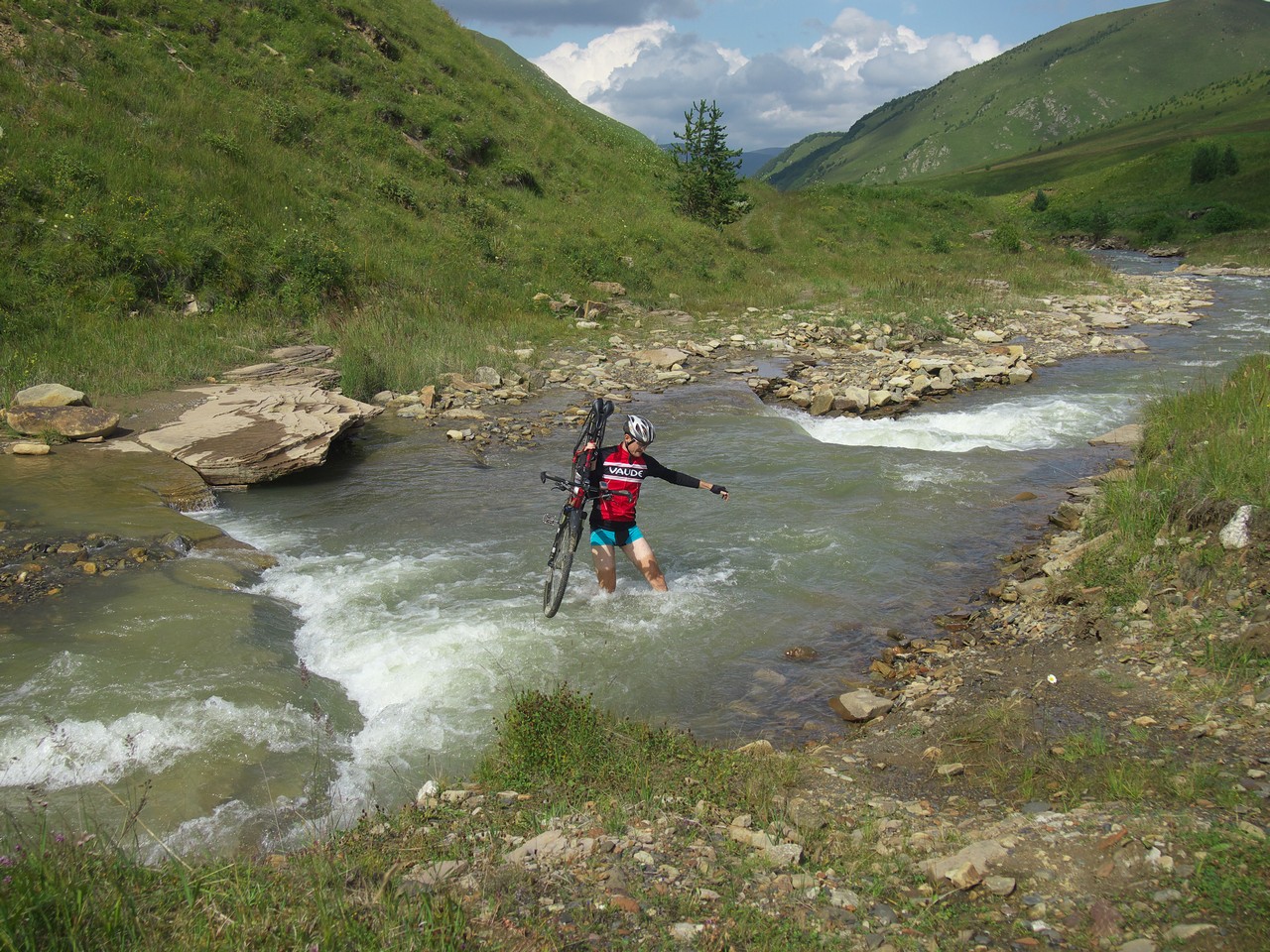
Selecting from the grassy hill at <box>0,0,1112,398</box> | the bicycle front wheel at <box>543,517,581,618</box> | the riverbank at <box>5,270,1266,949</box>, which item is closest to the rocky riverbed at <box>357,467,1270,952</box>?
the riverbank at <box>5,270,1266,949</box>

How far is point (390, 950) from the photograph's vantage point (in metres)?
3.23

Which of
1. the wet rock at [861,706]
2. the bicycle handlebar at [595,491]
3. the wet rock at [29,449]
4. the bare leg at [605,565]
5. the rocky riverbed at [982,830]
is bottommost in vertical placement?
the wet rock at [861,706]

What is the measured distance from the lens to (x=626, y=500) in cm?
858

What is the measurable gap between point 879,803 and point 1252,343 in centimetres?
2486

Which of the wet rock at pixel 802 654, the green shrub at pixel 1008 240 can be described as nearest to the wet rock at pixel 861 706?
the wet rock at pixel 802 654

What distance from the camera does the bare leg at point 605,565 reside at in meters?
8.88

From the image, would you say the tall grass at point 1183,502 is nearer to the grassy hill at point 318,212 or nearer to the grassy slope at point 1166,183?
the grassy hill at point 318,212

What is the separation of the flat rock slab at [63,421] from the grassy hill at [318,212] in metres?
1.74

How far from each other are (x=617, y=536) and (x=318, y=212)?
18.5 m

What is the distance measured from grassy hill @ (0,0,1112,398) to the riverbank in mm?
13277

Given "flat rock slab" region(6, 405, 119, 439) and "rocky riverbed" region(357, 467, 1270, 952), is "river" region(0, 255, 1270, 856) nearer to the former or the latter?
"rocky riverbed" region(357, 467, 1270, 952)

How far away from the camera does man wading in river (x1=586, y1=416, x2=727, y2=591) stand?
27.0ft

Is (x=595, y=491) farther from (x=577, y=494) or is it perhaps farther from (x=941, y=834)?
(x=941, y=834)

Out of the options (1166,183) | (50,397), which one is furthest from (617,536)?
(1166,183)
